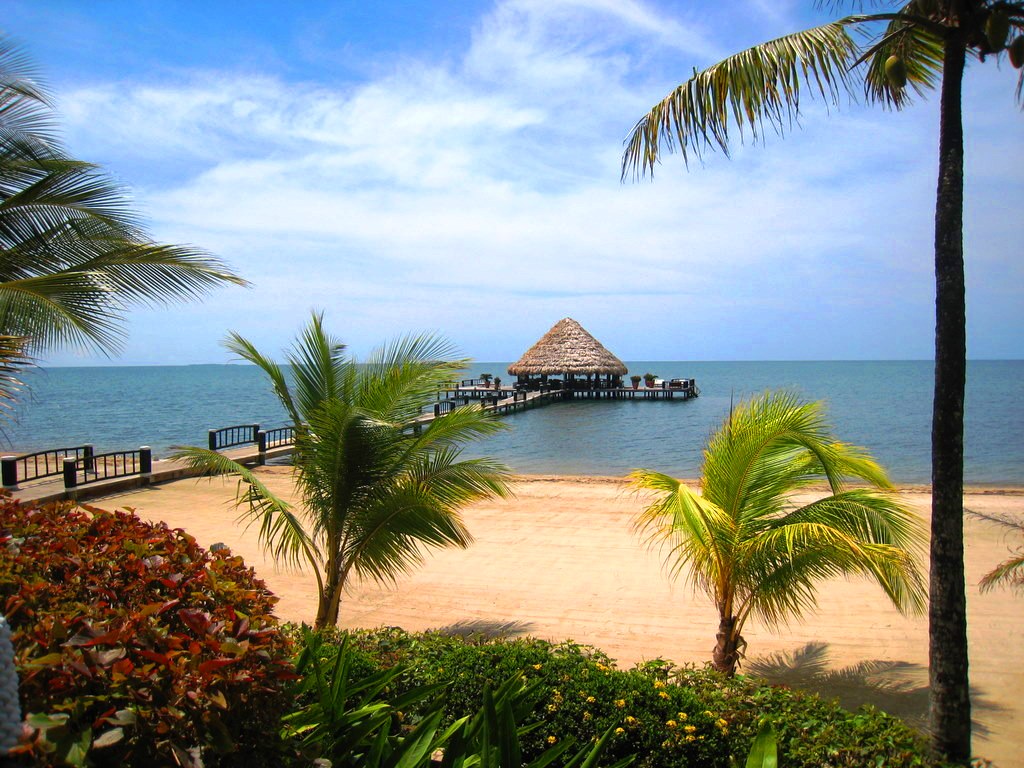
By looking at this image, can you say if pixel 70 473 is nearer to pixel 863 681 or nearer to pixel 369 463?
pixel 369 463

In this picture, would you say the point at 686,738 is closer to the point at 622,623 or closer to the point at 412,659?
the point at 412,659

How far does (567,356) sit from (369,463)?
→ 1805 inches

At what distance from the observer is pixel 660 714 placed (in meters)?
3.58

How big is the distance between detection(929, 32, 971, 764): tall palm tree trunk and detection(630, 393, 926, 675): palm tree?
78cm

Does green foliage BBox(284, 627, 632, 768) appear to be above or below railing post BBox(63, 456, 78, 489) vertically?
above

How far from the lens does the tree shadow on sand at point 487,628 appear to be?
7.44 meters

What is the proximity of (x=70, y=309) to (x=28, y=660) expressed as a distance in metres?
4.06

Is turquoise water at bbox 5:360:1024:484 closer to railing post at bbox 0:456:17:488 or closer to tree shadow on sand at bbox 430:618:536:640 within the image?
railing post at bbox 0:456:17:488

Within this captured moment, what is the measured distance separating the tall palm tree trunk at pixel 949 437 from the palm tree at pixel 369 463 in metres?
3.85

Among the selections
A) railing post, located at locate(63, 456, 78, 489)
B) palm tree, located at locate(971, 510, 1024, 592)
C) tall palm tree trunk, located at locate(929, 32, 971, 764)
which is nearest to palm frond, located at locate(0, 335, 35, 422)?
tall palm tree trunk, located at locate(929, 32, 971, 764)

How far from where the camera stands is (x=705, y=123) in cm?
452

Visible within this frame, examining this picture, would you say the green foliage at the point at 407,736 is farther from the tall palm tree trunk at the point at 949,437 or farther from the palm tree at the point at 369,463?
the palm tree at the point at 369,463

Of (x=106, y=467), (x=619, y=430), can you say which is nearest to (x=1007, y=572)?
(x=106, y=467)

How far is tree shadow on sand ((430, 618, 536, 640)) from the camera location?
24.4 feet
